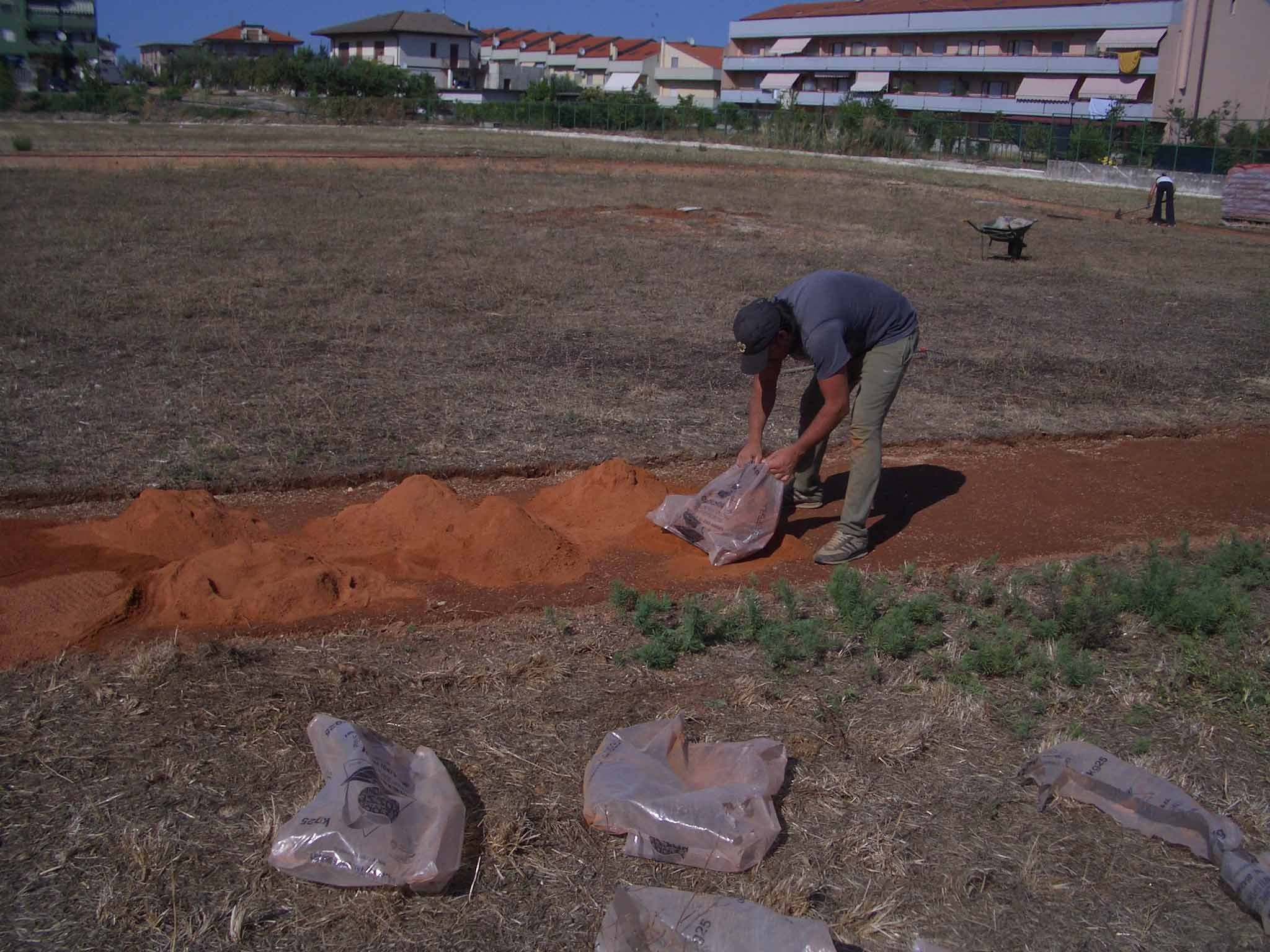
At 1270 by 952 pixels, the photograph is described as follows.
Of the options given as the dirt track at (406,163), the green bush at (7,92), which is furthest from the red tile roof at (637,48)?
the dirt track at (406,163)

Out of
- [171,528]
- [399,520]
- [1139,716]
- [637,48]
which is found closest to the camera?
[1139,716]

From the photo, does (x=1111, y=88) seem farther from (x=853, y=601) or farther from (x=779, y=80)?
(x=853, y=601)

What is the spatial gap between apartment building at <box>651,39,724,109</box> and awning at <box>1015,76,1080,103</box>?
28.4 metres

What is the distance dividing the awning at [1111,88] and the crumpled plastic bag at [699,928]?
195 ft

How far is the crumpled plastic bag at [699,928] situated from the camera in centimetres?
275

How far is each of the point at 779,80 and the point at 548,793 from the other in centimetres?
7704

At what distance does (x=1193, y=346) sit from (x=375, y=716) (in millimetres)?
10047

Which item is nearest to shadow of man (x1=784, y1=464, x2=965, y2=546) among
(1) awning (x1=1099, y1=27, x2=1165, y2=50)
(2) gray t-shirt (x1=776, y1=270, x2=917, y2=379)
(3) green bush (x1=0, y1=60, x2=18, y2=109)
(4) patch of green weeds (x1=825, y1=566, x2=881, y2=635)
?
(4) patch of green weeds (x1=825, y1=566, x2=881, y2=635)

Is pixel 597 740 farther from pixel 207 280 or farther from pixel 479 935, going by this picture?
pixel 207 280

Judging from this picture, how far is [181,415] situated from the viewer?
24.5ft

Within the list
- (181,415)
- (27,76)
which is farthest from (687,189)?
(27,76)

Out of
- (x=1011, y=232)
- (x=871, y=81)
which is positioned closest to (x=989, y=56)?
(x=871, y=81)

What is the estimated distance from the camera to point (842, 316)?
5094 mm

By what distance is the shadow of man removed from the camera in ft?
19.9
